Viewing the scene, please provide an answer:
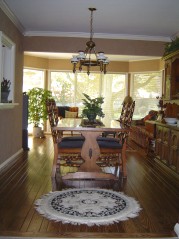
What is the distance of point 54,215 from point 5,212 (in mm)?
482

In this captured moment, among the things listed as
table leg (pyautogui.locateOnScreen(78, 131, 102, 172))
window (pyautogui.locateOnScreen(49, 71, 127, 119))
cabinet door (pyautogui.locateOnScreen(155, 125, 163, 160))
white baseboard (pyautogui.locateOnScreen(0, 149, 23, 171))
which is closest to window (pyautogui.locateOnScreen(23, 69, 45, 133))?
window (pyautogui.locateOnScreen(49, 71, 127, 119))

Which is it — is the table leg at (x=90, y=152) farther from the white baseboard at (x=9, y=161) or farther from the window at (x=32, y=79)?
the window at (x=32, y=79)

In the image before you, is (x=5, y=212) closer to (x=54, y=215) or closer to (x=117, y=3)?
(x=54, y=215)

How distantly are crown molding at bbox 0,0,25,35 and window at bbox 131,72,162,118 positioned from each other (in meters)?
4.91

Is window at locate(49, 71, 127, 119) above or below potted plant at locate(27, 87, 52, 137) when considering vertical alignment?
above

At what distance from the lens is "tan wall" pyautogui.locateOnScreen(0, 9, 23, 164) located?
15.2 ft

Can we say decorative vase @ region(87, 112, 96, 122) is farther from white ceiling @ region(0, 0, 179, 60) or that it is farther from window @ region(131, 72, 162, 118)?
window @ region(131, 72, 162, 118)

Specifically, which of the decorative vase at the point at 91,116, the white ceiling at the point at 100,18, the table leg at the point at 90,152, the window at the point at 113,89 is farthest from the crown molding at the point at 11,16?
the window at the point at 113,89

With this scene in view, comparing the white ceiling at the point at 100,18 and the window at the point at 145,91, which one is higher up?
the white ceiling at the point at 100,18

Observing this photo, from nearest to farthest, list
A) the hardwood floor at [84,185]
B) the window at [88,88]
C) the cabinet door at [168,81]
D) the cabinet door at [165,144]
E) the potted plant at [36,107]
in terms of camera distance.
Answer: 1. the hardwood floor at [84,185]
2. the cabinet door at [165,144]
3. the cabinet door at [168,81]
4. the potted plant at [36,107]
5. the window at [88,88]

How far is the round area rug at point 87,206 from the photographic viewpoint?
→ 8.46 ft

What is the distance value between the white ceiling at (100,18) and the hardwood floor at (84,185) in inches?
99.9

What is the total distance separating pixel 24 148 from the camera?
643 cm

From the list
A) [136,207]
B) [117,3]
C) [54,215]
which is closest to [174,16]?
[117,3]
